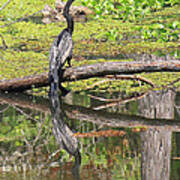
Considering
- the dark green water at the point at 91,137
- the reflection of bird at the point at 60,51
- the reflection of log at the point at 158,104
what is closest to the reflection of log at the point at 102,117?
the dark green water at the point at 91,137

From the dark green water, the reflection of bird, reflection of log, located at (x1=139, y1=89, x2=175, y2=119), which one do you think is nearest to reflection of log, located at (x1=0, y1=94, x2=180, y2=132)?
the dark green water

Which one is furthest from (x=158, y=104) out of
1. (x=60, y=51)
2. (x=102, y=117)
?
(x=60, y=51)

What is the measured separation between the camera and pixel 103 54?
977 centimetres

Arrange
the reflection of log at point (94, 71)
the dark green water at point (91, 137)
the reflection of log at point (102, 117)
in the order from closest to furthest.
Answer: the dark green water at point (91, 137) < the reflection of log at point (102, 117) < the reflection of log at point (94, 71)

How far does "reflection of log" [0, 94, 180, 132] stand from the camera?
5.30 meters

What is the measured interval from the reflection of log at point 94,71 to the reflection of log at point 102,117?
31 centimetres

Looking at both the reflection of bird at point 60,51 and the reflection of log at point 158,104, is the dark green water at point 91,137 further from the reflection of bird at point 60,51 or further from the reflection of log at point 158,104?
the reflection of bird at point 60,51

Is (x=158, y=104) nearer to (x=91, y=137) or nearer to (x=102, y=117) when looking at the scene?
(x=102, y=117)

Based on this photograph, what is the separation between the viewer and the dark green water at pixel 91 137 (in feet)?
12.7

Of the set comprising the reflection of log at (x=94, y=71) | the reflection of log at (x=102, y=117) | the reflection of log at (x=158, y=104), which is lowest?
the reflection of log at (x=158, y=104)

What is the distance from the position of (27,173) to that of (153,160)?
126cm

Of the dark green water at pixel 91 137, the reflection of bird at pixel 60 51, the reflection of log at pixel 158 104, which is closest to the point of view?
the dark green water at pixel 91 137

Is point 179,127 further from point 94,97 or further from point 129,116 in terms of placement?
point 94,97

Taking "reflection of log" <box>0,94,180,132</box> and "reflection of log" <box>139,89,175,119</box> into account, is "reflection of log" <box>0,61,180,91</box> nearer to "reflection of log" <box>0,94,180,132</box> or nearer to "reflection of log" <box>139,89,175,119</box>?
"reflection of log" <box>0,94,180,132</box>
